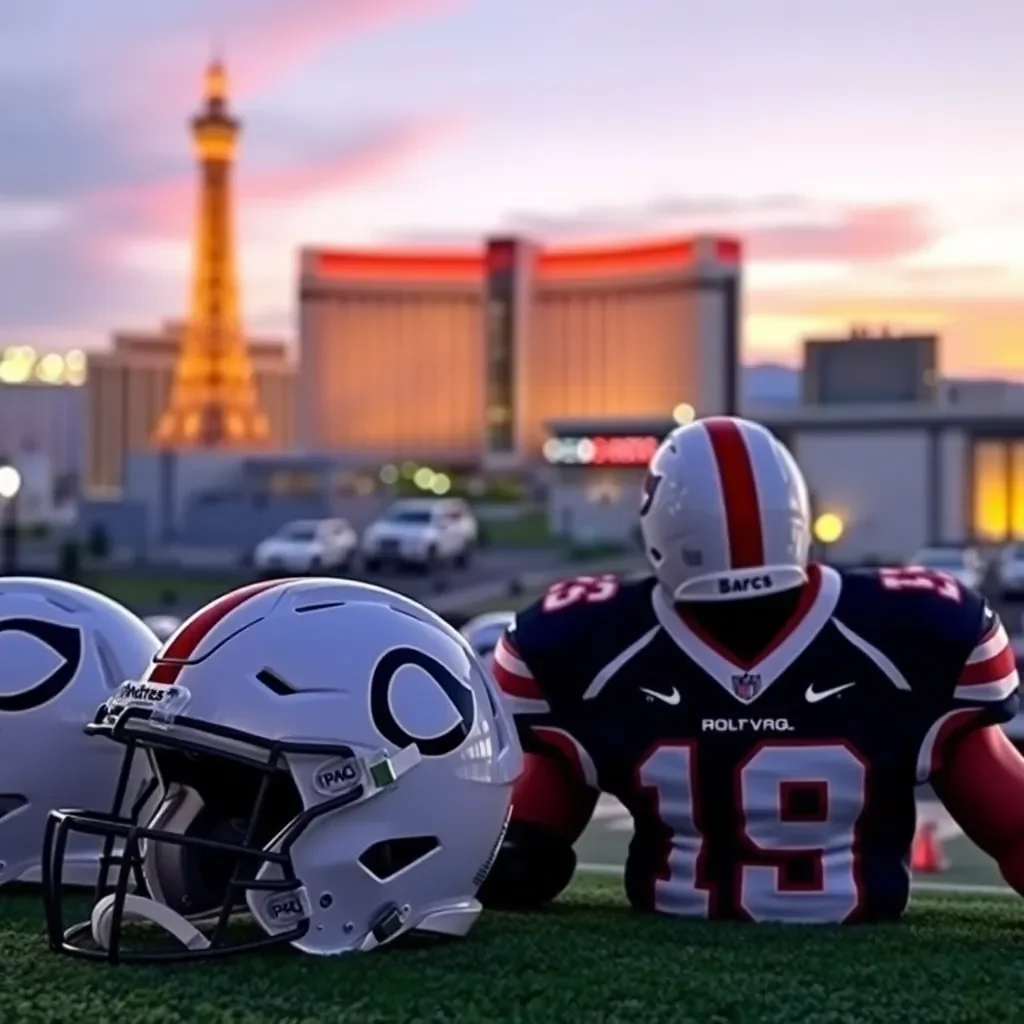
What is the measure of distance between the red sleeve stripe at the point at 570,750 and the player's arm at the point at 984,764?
29.2 inches

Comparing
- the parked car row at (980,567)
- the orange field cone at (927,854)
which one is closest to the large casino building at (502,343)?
the parked car row at (980,567)

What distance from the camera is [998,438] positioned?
147 feet

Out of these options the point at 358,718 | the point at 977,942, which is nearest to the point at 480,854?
the point at 358,718

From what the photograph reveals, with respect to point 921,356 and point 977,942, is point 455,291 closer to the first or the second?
point 921,356

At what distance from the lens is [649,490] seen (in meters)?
4.26

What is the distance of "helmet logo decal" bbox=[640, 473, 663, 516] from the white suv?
104ft

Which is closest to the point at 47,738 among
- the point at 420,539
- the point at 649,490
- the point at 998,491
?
the point at 649,490

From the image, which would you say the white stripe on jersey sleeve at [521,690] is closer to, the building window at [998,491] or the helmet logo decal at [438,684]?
the helmet logo decal at [438,684]

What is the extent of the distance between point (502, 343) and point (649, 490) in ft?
278

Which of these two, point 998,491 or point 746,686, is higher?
point 746,686

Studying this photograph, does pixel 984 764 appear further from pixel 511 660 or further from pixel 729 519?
pixel 511 660

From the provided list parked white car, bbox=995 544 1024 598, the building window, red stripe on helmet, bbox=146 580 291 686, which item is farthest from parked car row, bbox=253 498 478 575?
red stripe on helmet, bbox=146 580 291 686

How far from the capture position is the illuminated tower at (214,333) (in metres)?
72.2

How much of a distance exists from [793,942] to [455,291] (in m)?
88.4
